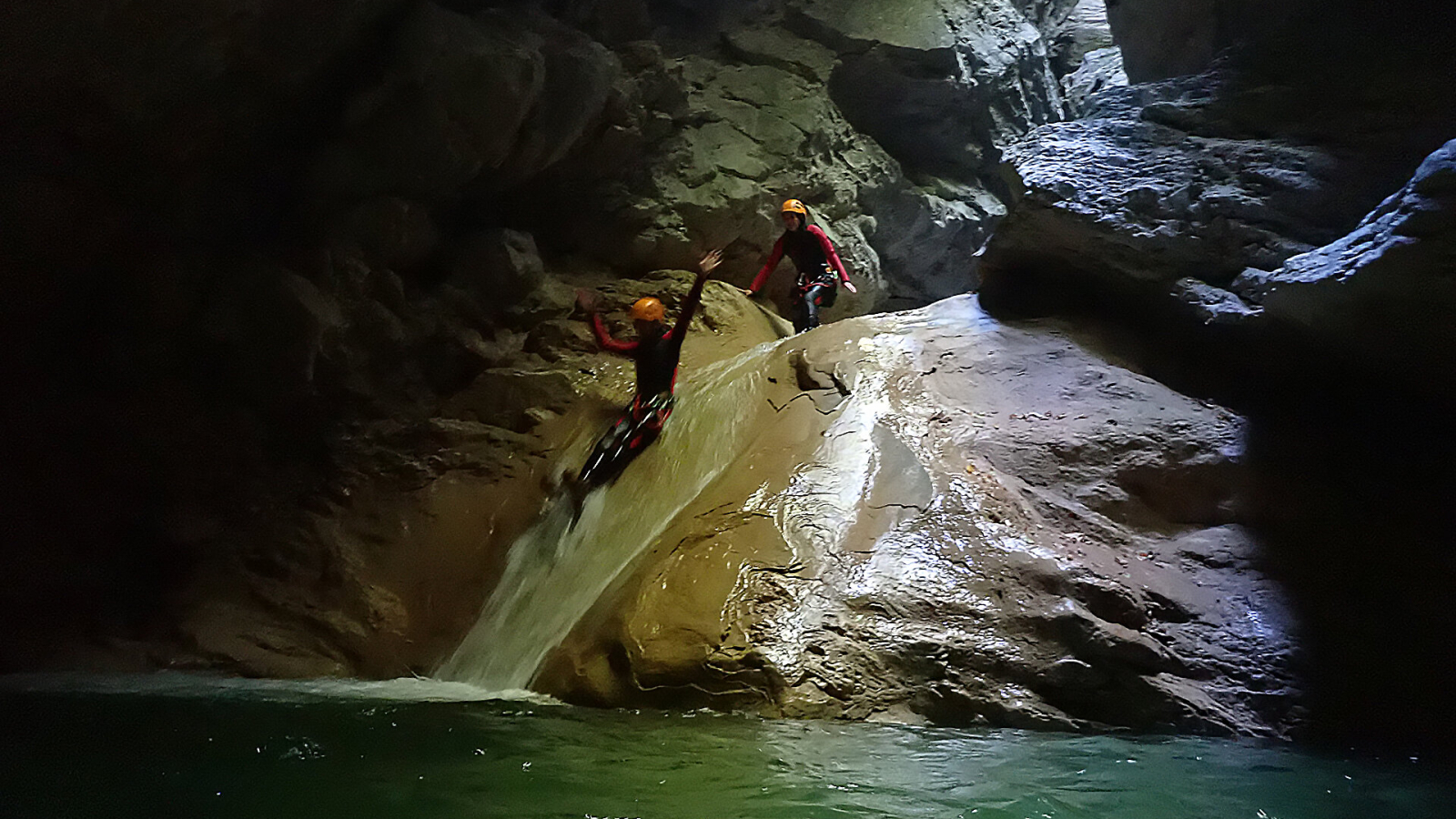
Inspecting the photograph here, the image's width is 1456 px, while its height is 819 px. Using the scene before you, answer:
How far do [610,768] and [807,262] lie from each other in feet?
21.1

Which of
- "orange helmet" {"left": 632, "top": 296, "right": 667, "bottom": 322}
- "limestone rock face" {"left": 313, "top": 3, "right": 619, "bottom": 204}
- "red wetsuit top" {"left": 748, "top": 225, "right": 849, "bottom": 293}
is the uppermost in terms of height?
"limestone rock face" {"left": 313, "top": 3, "right": 619, "bottom": 204}

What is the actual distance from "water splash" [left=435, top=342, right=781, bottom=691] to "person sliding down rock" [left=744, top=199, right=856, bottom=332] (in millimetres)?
1777

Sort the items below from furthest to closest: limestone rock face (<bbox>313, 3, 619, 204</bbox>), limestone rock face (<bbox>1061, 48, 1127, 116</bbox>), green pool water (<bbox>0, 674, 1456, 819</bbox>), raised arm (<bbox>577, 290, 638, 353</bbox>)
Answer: limestone rock face (<bbox>1061, 48, 1127, 116</bbox>), limestone rock face (<bbox>313, 3, 619, 204</bbox>), raised arm (<bbox>577, 290, 638, 353</bbox>), green pool water (<bbox>0, 674, 1456, 819</bbox>)

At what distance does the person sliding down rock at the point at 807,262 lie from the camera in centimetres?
852

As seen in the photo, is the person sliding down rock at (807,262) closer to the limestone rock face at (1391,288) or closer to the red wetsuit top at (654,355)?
the red wetsuit top at (654,355)

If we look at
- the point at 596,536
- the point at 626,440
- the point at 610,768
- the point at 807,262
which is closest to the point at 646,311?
the point at 626,440

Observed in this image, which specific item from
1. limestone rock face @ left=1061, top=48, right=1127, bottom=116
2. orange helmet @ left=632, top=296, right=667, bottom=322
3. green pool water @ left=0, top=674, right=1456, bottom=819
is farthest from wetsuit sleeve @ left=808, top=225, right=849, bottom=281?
green pool water @ left=0, top=674, right=1456, bottom=819

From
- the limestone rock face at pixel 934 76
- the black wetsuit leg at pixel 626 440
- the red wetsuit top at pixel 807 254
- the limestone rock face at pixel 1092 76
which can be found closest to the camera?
the black wetsuit leg at pixel 626 440

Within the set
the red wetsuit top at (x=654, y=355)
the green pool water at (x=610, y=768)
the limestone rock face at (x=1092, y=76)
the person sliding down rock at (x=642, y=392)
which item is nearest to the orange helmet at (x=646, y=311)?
the person sliding down rock at (x=642, y=392)

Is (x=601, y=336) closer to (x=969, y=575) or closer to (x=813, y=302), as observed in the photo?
(x=813, y=302)

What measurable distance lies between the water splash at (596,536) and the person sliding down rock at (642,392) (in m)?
0.11

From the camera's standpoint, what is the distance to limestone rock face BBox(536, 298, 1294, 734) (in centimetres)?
395

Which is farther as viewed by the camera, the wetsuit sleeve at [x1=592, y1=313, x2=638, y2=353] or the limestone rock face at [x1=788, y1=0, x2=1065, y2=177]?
the limestone rock face at [x1=788, y1=0, x2=1065, y2=177]

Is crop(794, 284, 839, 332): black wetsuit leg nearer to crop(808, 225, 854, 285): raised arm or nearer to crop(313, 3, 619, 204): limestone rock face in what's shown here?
crop(808, 225, 854, 285): raised arm
